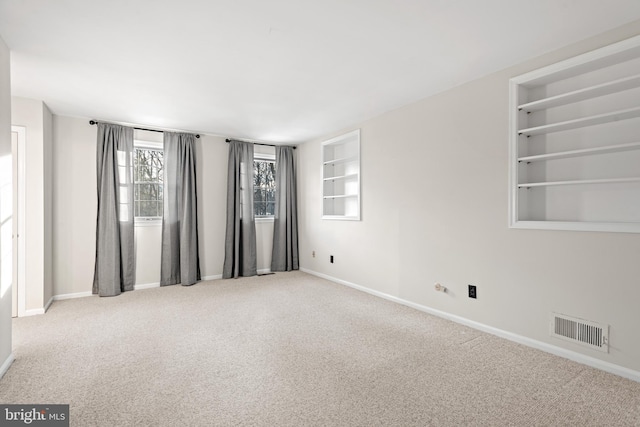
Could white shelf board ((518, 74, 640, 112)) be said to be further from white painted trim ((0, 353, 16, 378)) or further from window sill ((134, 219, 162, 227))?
window sill ((134, 219, 162, 227))

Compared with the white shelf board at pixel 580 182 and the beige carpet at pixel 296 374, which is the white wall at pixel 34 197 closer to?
the beige carpet at pixel 296 374

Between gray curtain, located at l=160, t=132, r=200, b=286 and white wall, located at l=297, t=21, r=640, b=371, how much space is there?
8.19ft

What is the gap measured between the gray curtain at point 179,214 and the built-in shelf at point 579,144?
4.34 metres

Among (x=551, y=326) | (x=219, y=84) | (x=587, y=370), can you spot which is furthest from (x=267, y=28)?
(x=587, y=370)

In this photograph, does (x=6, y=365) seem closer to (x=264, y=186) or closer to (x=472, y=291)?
(x=472, y=291)

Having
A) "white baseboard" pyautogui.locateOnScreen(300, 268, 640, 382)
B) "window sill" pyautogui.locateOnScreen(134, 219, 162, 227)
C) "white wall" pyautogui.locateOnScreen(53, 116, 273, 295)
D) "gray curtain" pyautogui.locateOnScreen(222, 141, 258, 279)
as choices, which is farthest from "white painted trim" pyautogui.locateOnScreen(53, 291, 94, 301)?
"white baseboard" pyautogui.locateOnScreen(300, 268, 640, 382)

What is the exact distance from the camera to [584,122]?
94.8 inches

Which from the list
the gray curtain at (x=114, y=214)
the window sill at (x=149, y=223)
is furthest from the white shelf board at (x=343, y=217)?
the gray curtain at (x=114, y=214)

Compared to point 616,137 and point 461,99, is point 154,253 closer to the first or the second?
point 461,99

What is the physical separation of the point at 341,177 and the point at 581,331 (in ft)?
11.2

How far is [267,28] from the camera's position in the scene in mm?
2268

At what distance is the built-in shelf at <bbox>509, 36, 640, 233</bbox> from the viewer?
226 centimetres

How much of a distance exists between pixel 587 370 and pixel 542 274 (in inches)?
28.5

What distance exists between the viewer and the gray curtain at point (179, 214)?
16.1ft
